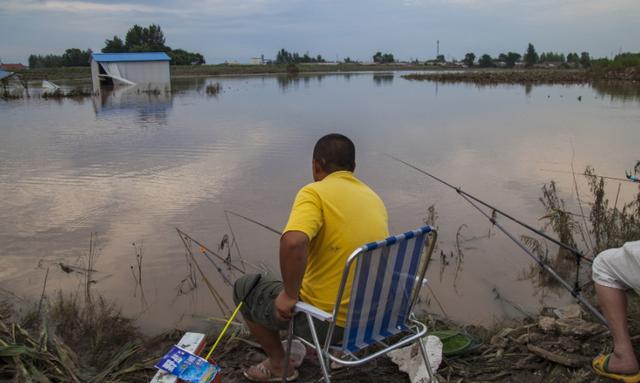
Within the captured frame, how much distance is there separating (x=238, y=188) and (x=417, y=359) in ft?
18.6

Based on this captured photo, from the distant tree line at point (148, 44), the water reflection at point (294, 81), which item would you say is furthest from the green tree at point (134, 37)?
the water reflection at point (294, 81)

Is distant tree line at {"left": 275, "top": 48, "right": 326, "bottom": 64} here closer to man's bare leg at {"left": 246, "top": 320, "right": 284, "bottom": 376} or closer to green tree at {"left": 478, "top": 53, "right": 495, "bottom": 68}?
green tree at {"left": 478, "top": 53, "right": 495, "bottom": 68}

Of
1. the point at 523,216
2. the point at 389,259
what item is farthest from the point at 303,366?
the point at 523,216

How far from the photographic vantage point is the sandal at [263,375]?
2.94m

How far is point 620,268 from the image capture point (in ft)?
8.01

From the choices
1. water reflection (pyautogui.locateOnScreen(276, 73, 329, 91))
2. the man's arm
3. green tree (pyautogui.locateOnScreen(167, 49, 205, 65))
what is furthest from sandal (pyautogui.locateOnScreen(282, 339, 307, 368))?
green tree (pyautogui.locateOnScreen(167, 49, 205, 65))

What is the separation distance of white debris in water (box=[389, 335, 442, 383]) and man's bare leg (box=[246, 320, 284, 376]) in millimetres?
660

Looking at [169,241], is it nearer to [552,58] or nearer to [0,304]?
[0,304]

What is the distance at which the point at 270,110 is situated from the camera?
20.0 m

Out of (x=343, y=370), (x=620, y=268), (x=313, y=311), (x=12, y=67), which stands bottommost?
(x=343, y=370)

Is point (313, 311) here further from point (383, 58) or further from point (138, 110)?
point (383, 58)

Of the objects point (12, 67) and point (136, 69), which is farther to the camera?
point (12, 67)

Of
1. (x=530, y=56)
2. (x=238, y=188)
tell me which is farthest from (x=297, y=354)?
(x=530, y=56)

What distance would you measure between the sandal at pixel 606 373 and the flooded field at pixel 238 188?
1562 millimetres
